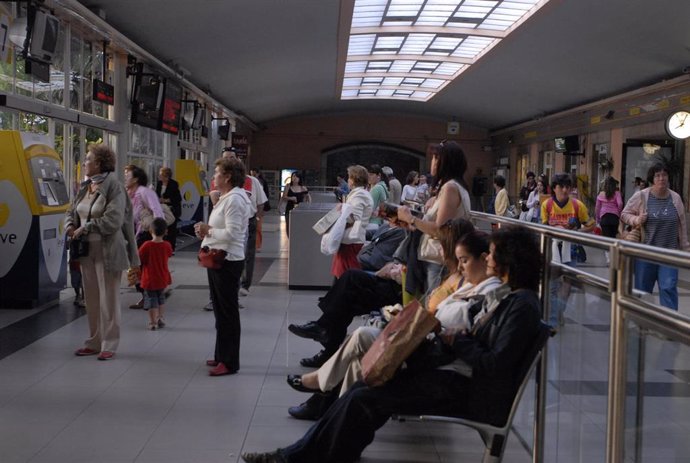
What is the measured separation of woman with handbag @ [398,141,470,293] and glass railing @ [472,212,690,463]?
845 millimetres

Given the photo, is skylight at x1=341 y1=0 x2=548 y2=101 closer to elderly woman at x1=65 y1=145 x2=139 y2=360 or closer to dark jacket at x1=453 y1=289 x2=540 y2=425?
elderly woman at x1=65 y1=145 x2=139 y2=360

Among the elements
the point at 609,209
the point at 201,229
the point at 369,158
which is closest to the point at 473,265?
the point at 201,229

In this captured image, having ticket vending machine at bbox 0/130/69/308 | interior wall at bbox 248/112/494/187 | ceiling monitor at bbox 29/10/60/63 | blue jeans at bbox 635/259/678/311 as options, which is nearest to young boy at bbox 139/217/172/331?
ticket vending machine at bbox 0/130/69/308

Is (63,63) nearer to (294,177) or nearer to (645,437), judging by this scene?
(294,177)

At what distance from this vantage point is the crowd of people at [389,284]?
3062mm

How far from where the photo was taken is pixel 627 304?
2.46 metres

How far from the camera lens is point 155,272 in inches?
272

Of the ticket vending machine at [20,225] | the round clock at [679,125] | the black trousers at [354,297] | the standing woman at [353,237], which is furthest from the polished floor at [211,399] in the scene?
the round clock at [679,125]

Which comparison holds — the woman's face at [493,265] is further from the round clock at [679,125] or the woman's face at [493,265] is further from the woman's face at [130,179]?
the round clock at [679,125]

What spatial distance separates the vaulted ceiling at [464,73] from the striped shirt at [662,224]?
6.47 metres

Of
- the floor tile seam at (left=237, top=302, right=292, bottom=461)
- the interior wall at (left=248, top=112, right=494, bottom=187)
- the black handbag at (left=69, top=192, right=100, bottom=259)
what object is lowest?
the floor tile seam at (left=237, top=302, right=292, bottom=461)

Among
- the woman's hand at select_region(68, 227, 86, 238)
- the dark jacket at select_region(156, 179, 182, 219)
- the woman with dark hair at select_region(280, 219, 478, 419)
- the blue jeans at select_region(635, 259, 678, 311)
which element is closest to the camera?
the blue jeans at select_region(635, 259, 678, 311)

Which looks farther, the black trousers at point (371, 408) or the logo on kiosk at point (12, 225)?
the logo on kiosk at point (12, 225)

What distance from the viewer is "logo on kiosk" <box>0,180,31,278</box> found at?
744 centimetres
